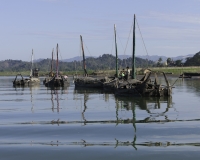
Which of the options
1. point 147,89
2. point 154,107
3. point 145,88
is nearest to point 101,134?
point 154,107

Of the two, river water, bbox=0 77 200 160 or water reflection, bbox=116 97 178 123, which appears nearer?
river water, bbox=0 77 200 160

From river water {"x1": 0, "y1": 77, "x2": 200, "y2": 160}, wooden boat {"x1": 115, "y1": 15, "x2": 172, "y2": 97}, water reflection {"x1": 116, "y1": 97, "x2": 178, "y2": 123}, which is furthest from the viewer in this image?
wooden boat {"x1": 115, "y1": 15, "x2": 172, "y2": 97}

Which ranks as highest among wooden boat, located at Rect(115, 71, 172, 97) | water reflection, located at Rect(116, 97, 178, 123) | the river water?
wooden boat, located at Rect(115, 71, 172, 97)

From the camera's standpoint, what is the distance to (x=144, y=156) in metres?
14.5

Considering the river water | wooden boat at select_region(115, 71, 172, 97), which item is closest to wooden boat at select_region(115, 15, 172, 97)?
wooden boat at select_region(115, 71, 172, 97)

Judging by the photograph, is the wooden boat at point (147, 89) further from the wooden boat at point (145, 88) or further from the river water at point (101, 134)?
the river water at point (101, 134)

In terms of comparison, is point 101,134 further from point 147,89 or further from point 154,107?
point 147,89

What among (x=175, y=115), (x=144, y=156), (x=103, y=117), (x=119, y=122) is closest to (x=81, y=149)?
(x=144, y=156)

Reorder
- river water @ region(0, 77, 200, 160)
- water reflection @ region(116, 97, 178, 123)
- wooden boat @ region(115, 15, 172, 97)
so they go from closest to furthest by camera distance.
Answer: river water @ region(0, 77, 200, 160) → water reflection @ region(116, 97, 178, 123) → wooden boat @ region(115, 15, 172, 97)

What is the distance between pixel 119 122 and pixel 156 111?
5.87 metres

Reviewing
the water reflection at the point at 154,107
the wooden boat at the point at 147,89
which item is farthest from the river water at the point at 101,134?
the wooden boat at the point at 147,89

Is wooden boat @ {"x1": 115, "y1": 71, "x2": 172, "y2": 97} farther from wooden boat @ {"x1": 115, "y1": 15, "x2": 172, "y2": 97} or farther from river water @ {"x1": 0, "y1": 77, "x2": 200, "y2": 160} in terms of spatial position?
river water @ {"x1": 0, "y1": 77, "x2": 200, "y2": 160}

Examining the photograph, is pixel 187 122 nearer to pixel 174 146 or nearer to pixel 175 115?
pixel 175 115

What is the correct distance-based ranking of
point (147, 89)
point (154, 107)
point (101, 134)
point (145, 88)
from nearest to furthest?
point (101, 134) → point (154, 107) → point (147, 89) → point (145, 88)
